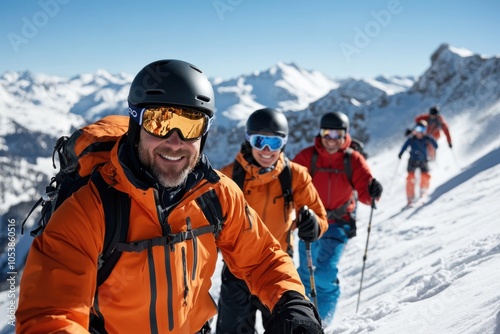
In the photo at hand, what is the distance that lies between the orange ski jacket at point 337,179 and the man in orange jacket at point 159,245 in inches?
143

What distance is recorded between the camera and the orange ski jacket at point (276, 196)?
16.4 feet

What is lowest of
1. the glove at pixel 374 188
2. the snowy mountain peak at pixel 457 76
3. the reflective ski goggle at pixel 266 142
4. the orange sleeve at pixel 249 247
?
the snowy mountain peak at pixel 457 76

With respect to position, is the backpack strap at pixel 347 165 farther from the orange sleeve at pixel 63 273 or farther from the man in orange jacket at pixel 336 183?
the orange sleeve at pixel 63 273

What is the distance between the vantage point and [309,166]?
6586 millimetres

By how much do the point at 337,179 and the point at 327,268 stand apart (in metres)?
1.52

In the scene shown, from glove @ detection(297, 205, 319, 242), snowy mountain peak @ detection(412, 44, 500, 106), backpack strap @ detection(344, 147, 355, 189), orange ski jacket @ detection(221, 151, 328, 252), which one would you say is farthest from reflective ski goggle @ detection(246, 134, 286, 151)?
snowy mountain peak @ detection(412, 44, 500, 106)

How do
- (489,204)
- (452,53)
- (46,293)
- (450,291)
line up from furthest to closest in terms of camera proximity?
(452,53)
(489,204)
(450,291)
(46,293)

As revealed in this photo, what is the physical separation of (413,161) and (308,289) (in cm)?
866

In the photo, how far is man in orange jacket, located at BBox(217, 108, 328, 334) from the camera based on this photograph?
193 inches

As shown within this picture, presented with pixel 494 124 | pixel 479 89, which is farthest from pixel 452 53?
pixel 494 124

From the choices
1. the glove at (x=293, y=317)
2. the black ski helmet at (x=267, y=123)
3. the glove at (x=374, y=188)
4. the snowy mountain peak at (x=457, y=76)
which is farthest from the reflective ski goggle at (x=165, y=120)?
the snowy mountain peak at (x=457, y=76)

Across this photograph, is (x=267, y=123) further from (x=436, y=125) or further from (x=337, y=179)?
(x=436, y=125)

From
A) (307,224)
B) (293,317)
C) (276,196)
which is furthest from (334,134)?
(293,317)

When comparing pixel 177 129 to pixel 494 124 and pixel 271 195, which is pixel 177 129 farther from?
pixel 494 124
